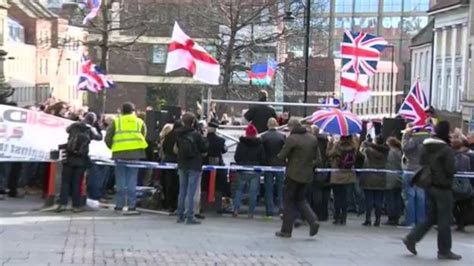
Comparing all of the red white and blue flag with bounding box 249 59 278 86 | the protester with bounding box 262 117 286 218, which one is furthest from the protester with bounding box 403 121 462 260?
the red white and blue flag with bounding box 249 59 278 86

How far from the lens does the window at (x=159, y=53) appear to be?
207ft

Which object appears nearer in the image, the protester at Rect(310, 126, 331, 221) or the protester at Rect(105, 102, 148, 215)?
the protester at Rect(105, 102, 148, 215)

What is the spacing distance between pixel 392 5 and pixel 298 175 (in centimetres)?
11607

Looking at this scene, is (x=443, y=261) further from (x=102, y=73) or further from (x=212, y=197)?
(x=102, y=73)

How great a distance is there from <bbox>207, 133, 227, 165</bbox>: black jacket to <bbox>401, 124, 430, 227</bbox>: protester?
10.5 ft

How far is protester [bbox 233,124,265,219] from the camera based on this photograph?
49.3 feet

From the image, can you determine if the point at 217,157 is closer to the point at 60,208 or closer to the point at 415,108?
the point at 60,208

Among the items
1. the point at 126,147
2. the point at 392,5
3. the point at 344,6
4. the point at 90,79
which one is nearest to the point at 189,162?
the point at 126,147

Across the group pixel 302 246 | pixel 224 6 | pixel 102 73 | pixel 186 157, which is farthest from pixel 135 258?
pixel 224 6

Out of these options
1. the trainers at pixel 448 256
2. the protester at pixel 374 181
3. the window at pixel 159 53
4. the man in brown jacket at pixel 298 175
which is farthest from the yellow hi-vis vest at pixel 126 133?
the window at pixel 159 53

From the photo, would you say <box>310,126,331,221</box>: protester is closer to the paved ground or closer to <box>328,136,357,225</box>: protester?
<box>328,136,357,225</box>: protester

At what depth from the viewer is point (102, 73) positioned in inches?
1105

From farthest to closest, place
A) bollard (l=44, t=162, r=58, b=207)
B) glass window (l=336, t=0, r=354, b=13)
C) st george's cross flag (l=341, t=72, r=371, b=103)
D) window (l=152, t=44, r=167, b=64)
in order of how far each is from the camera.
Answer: glass window (l=336, t=0, r=354, b=13) → window (l=152, t=44, r=167, b=64) → st george's cross flag (l=341, t=72, r=371, b=103) → bollard (l=44, t=162, r=58, b=207)

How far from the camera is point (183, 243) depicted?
11.5 metres
